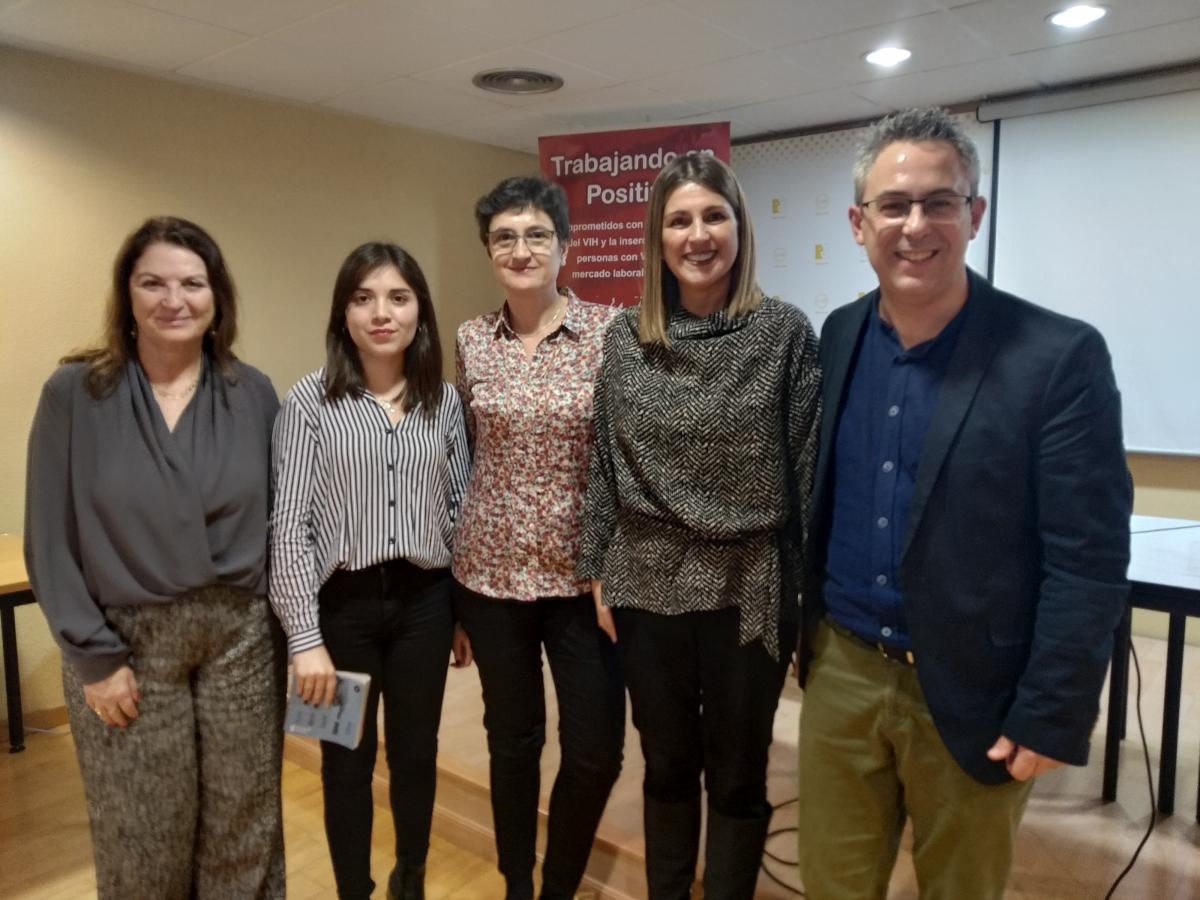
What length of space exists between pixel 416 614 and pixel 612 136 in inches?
110

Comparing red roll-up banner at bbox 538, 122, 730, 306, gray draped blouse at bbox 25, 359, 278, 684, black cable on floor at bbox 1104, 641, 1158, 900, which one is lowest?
black cable on floor at bbox 1104, 641, 1158, 900

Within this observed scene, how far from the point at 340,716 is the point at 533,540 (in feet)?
1.57

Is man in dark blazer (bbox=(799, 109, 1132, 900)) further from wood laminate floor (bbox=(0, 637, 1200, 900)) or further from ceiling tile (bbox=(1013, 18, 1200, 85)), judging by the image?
ceiling tile (bbox=(1013, 18, 1200, 85))

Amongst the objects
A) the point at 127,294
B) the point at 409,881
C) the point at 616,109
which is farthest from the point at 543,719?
the point at 616,109

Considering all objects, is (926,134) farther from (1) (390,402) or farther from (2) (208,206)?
(2) (208,206)

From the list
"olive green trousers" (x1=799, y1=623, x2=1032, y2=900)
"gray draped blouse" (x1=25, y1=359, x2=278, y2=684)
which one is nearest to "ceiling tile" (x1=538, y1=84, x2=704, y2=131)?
"gray draped blouse" (x1=25, y1=359, x2=278, y2=684)

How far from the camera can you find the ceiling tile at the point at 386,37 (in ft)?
8.79

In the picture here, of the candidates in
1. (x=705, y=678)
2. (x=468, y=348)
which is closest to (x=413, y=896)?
(x=705, y=678)

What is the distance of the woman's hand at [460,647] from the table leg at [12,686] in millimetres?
2050

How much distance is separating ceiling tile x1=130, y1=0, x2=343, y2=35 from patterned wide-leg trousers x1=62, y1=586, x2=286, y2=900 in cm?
188

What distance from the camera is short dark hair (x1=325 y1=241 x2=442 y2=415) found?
5.45 ft

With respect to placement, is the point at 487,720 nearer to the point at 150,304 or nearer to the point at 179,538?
the point at 179,538

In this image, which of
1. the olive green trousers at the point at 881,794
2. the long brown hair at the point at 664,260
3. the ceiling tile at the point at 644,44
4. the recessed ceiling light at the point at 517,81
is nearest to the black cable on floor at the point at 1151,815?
the olive green trousers at the point at 881,794

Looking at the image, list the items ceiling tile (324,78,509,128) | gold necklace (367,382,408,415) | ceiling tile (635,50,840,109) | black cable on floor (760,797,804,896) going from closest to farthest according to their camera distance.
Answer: gold necklace (367,382,408,415)
black cable on floor (760,797,804,896)
ceiling tile (635,50,840,109)
ceiling tile (324,78,509,128)
